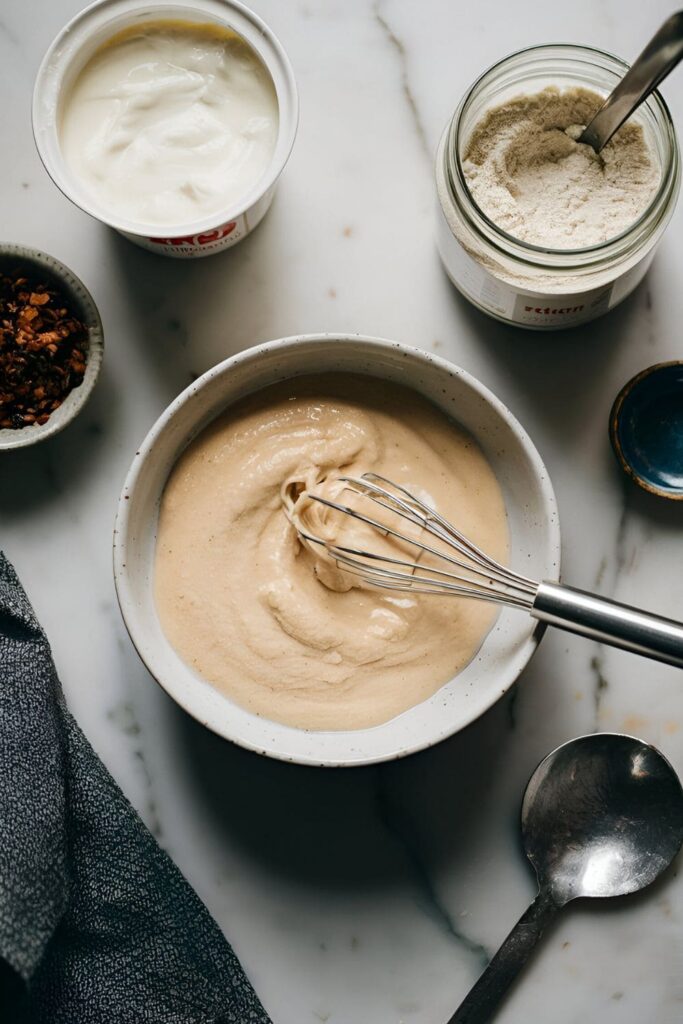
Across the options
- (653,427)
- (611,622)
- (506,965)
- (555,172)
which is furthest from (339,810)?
(555,172)

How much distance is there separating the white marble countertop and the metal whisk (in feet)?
0.56

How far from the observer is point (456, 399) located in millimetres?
942

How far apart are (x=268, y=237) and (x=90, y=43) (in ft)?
0.85

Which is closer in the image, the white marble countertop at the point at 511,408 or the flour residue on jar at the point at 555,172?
the flour residue on jar at the point at 555,172

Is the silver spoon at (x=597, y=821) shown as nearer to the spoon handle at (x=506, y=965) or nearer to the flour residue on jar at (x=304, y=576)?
the spoon handle at (x=506, y=965)

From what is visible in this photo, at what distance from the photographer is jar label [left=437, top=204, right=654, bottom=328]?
2.96ft

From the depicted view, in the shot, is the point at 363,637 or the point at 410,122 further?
the point at 410,122

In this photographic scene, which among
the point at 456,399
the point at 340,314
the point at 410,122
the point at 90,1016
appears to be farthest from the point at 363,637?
the point at 410,122

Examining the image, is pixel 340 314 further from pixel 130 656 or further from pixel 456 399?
pixel 130 656

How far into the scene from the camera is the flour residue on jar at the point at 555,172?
0.90 metres

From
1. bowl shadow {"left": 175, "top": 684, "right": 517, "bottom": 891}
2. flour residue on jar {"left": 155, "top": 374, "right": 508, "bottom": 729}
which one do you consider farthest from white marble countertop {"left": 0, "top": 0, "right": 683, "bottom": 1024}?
flour residue on jar {"left": 155, "top": 374, "right": 508, "bottom": 729}

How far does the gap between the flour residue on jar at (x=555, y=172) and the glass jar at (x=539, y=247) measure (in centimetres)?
2

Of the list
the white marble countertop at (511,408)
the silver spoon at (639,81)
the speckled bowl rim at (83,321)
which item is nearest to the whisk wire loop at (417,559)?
the white marble countertop at (511,408)

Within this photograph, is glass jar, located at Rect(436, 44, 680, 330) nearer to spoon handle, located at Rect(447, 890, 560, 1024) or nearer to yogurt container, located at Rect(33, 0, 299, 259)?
yogurt container, located at Rect(33, 0, 299, 259)
